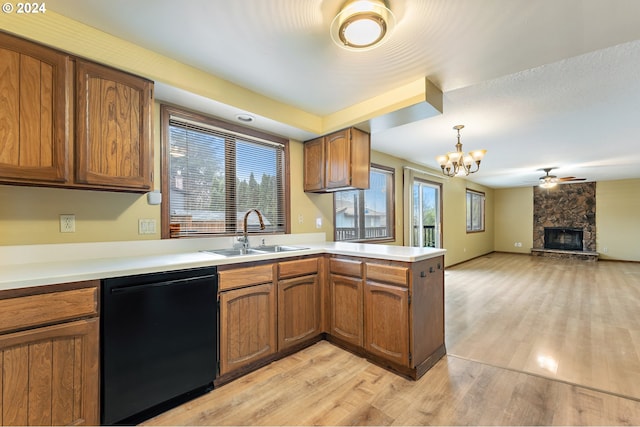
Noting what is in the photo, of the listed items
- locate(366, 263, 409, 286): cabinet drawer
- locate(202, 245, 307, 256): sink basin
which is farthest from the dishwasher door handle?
locate(366, 263, 409, 286): cabinet drawer

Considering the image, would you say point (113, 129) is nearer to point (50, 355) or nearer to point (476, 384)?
point (50, 355)

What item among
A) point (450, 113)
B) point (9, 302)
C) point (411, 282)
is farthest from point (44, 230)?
point (450, 113)

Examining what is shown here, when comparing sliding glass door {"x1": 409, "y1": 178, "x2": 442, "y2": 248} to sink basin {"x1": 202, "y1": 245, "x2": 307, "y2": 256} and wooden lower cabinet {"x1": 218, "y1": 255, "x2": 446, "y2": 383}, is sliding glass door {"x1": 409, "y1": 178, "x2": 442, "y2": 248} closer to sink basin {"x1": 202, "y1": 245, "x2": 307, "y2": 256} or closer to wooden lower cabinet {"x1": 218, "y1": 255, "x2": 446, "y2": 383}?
wooden lower cabinet {"x1": 218, "y1": 255, "x2": 446, "y2": 383}

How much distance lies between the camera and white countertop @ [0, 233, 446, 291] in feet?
4.41

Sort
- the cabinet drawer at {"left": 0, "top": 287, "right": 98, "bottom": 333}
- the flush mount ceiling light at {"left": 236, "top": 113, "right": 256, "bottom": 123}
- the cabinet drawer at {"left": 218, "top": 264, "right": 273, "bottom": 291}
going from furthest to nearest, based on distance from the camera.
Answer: the flush mount ceiling light at {"left": 236, "top": 113, "right": 256, "bottom": 123}
the cabinet drawer at {"left": 218, "top": 264, "right": 273, "bottom": 291}
the cabinet drawer at {"left": 0, "top": 287, "right": 98, "bottom": 333}

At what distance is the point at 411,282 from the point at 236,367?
4.64 feet

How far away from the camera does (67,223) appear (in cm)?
178

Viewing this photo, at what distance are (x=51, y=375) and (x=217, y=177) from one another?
170 centimetres

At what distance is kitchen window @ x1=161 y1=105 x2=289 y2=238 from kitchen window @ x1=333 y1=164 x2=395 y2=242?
99 centimetres

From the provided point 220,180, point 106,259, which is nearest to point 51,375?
point 106,259

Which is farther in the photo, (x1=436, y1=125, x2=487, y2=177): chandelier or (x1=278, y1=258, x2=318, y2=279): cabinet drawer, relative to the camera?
(x1=436, y1=125, x2=487, y2=177): chandelier

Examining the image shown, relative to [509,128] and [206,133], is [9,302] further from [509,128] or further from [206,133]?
[509,128]

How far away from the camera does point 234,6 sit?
4.82 feet

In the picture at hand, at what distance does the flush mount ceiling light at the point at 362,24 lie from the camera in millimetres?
1403
